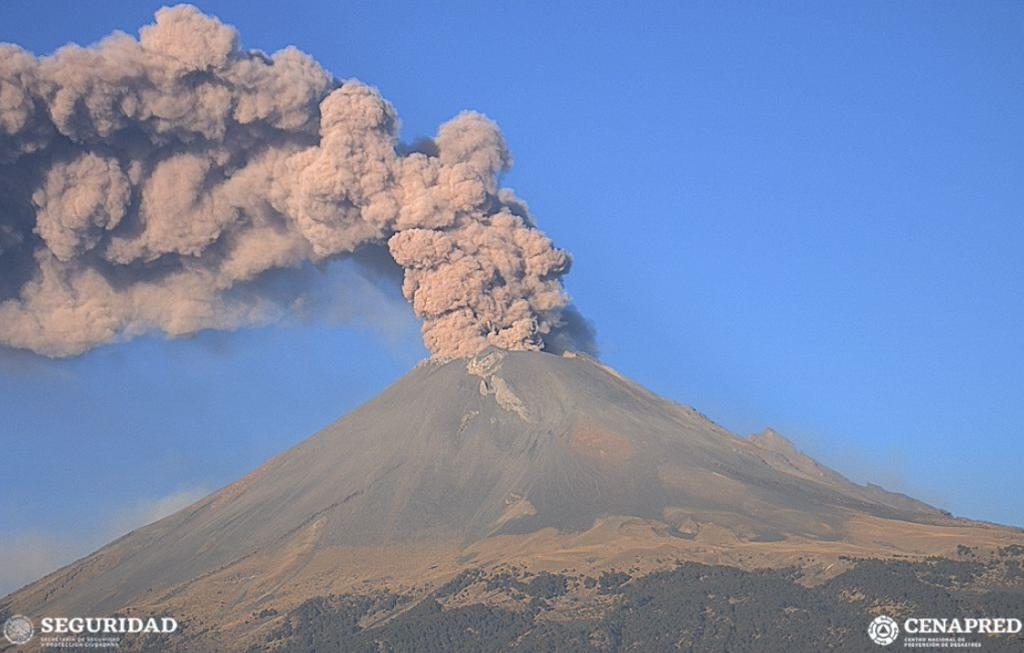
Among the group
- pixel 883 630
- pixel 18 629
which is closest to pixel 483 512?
pixel 18 629

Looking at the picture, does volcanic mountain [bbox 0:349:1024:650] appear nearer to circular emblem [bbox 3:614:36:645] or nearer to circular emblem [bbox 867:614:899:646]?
circular emblem [bbox 3:614:36:645]

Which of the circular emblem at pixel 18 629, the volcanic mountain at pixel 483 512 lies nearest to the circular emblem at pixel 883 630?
the volcanic mountain at pixel 483 512

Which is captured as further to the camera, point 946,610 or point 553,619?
point 553,619

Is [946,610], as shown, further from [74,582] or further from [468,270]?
[74,582]

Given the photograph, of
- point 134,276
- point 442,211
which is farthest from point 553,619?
point 134,276

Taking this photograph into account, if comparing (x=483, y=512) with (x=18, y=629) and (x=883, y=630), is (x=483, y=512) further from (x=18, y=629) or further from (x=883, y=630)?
(x=883, y=630)
